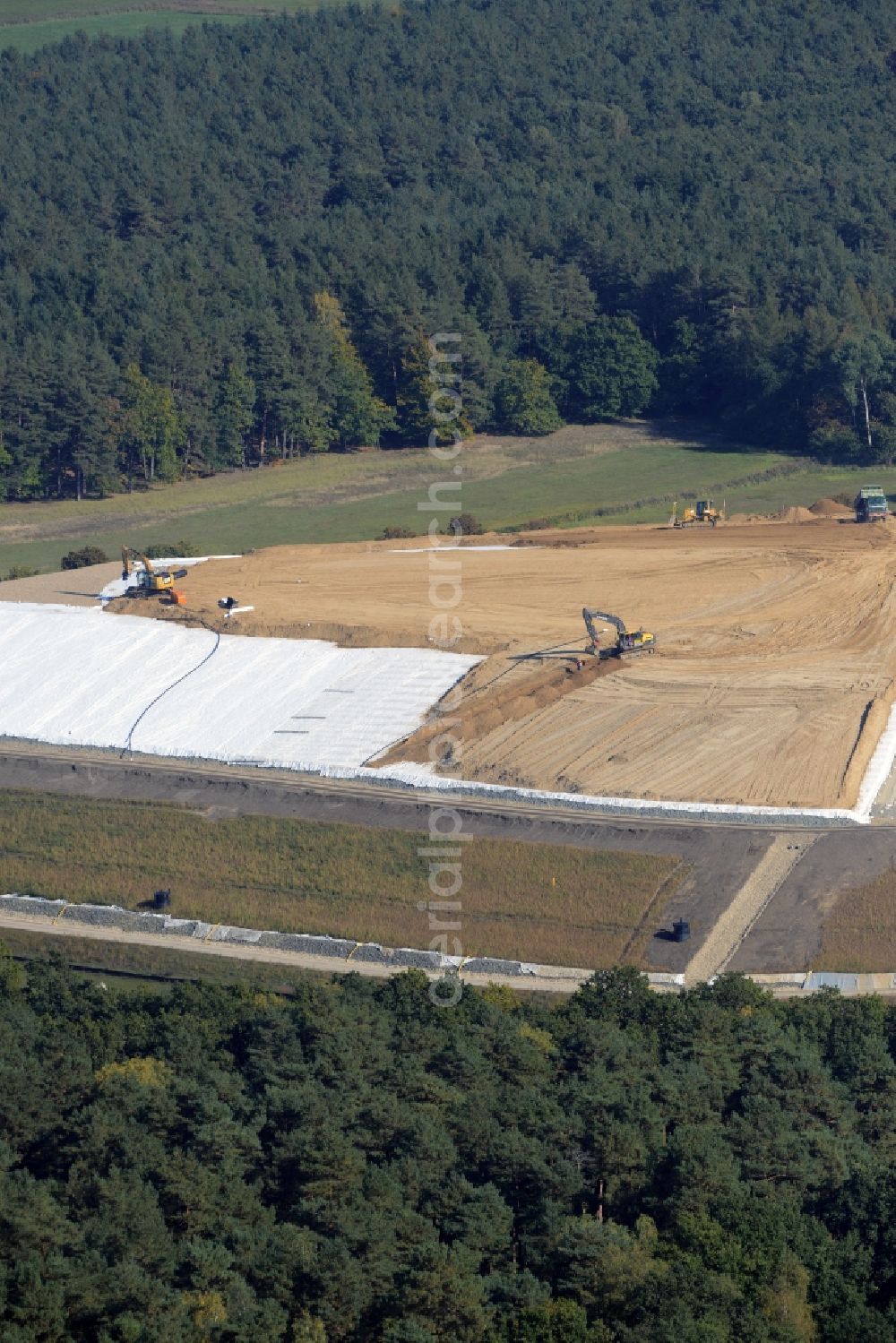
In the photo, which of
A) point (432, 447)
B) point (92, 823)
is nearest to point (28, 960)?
point (92, 823)

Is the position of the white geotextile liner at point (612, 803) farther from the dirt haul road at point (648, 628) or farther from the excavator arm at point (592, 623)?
the excavator arm at point (592, 623)

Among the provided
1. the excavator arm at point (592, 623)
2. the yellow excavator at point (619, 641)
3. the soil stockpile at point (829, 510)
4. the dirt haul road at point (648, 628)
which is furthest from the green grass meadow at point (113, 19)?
the yellow excavator at point (619, 641)

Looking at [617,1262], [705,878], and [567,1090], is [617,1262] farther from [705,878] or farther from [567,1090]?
[705,878]

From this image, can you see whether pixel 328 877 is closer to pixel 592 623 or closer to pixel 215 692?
pixel 215 692

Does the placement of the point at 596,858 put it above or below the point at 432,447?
below

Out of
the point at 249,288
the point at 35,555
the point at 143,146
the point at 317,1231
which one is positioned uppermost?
the point at 143,146

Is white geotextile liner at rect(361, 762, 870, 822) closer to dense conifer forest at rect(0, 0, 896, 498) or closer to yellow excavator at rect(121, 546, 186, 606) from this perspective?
yellow excavator at rect(121, 546, 186, 606)
